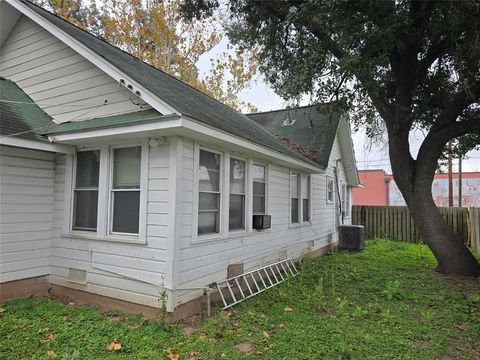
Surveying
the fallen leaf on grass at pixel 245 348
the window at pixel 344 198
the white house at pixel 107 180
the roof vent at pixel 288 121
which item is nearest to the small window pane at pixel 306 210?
the white house at pixel 107 180

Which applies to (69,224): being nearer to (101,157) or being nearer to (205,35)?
(101,157)

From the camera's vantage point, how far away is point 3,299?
4.93 meters

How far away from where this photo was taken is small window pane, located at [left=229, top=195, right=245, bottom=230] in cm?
614

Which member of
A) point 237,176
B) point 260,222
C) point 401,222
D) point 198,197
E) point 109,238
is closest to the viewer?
point 109,238

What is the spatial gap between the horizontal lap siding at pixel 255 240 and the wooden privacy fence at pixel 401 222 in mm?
4186

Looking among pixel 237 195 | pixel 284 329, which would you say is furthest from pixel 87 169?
pixel 284 329

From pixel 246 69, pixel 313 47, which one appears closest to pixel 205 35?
pixel 246 69

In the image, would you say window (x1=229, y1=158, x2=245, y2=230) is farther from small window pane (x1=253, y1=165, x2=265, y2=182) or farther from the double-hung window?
the double-hung window

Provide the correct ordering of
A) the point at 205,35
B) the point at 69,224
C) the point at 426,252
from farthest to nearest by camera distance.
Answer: the point at 205,35
the point at 426,252
the point at 69,224

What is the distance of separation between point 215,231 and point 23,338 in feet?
9.89

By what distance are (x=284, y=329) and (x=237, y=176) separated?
2959 mm

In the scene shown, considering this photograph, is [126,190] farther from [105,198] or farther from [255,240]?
[255,240]

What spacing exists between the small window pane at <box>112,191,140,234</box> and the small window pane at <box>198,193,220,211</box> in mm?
1009

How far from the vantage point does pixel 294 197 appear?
908cm
